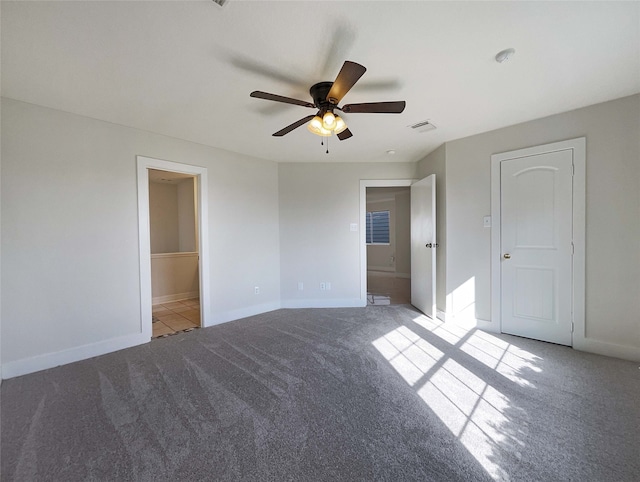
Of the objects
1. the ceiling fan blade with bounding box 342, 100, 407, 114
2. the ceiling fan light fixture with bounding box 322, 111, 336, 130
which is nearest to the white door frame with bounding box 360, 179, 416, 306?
→ the ceiling fan light fixture with bounding box 322, 111, 336, 130

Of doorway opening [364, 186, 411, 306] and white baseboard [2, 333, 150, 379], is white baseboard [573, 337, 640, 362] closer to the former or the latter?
doorway opening [364, 186, 411, 306]

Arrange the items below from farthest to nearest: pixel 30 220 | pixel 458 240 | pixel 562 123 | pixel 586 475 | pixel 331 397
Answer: pixel 458 240 → pixel 562 123 → pixel 30 220 → pixel 331 397 → pixel 586 475

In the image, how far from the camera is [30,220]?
2.38m

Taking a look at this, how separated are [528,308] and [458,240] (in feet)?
Result: 3.52

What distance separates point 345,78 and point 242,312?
3.38 m

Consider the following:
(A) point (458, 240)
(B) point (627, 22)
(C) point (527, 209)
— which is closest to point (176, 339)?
(A) point (458, 240)

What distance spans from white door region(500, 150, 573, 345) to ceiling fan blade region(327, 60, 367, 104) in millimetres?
2404

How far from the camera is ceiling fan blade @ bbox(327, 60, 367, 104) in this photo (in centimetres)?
155

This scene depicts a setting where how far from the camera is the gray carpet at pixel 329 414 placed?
4.51 ft

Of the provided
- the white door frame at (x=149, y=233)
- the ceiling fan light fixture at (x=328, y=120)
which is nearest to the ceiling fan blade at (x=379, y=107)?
the ceiling fan light fixture at (x=328, y=120)

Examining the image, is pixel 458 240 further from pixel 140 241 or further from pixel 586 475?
pixel 140 241

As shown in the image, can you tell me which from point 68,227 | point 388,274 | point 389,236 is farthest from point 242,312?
point 389,236

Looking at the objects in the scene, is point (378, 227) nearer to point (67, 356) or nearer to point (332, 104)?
point (332, 104)

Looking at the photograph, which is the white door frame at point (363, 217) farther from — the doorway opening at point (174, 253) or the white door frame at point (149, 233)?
the doorway opening at point (174, 253)
